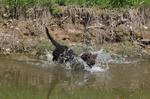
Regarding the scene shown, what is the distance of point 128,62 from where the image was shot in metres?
11.4

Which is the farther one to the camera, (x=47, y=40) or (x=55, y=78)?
(x=47, y=40)

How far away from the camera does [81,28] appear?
41.4ft

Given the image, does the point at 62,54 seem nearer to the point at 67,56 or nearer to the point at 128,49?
the point at 67,56

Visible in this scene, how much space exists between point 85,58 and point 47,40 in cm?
161

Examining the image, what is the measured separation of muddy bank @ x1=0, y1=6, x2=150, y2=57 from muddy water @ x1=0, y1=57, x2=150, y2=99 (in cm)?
104

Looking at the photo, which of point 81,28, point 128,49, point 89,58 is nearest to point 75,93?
point 89,58

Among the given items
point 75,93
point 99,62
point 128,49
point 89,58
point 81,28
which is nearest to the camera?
point 75,93

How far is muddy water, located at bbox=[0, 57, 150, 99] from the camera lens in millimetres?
8289

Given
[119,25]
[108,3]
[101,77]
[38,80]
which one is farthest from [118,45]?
[38,80]

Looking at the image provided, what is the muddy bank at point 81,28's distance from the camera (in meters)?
11.8

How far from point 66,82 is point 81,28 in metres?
3.65

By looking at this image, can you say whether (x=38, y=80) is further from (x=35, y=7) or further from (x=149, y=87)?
(x=35, y=7)

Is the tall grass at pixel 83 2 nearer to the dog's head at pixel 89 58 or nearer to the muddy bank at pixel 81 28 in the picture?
the muddy bank at pixel 81 28

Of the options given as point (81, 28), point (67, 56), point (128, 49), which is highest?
point (67, 56)
